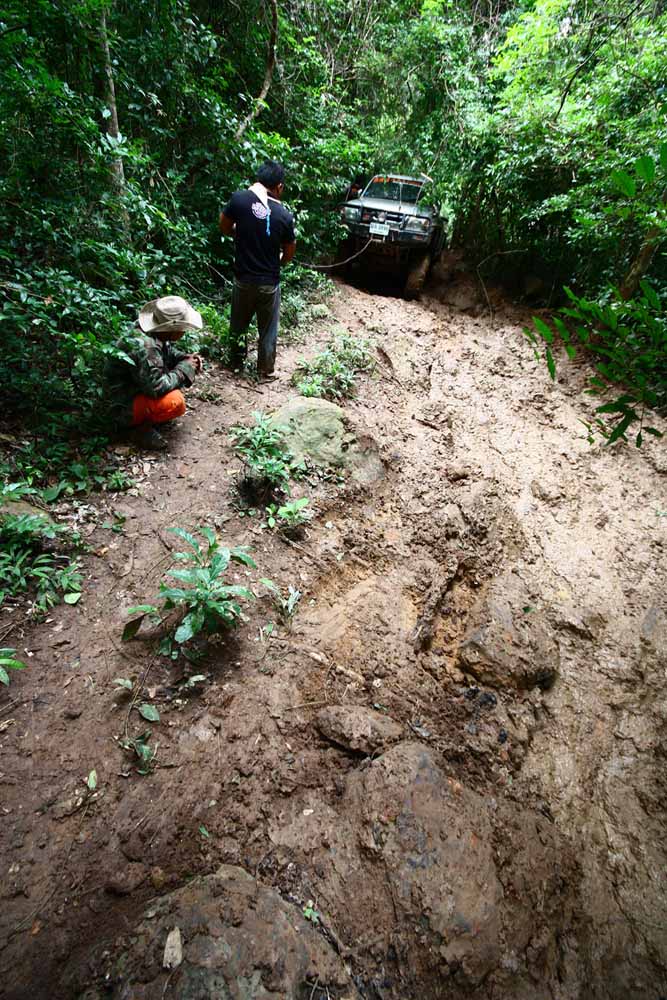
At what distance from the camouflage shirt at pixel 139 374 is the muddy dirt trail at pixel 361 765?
1.70 feet

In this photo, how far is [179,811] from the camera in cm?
175

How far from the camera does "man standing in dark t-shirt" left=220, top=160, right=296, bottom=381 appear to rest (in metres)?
3.93

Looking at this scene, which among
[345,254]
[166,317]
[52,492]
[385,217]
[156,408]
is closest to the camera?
[52,492]

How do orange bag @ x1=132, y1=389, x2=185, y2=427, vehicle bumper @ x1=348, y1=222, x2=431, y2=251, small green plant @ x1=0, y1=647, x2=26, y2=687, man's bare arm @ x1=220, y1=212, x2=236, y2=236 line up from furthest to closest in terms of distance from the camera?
vehicle bumper @ x1=348, y1=222, x2=431, y2=251 < man's bare arm @ x1=220, y1=212, x2=236, y2=236 < orange bag @ x1=132, y1=389, x2=185, y2=427 < small green plant @ x1=0, y1=647, x2=26, y2=687

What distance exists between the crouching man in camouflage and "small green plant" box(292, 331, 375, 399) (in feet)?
4.71

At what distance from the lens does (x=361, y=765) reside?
2.02 meters

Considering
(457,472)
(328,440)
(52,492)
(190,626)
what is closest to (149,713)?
(190,626)

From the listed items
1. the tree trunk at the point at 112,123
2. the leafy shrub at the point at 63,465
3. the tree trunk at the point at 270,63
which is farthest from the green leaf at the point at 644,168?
the tree trunk at the point at 270,63

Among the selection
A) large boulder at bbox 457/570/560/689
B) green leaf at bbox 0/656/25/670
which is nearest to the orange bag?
green leaf at bbox 0/656/25/670

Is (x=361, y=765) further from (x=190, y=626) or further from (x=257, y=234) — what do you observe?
(x=257, y=234)

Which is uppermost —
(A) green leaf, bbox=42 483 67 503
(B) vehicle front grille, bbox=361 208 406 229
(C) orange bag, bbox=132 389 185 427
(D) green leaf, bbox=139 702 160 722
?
(B) vehicle front grille, bbox=361 208 406 229

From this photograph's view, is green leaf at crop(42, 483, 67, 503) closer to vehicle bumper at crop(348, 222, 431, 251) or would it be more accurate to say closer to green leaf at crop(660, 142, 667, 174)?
green leaf at crop(660, 142, 667, 174)

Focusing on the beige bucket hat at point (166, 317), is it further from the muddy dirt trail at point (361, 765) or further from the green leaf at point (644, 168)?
the green leaf at point (644, 168)

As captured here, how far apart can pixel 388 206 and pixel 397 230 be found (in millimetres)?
908
